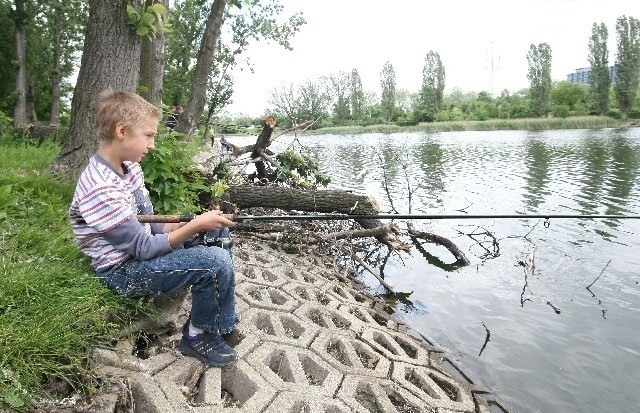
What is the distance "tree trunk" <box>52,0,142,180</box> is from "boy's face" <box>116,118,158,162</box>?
2815 mm

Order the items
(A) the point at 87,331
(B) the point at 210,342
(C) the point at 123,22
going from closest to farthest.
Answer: (A) the point at 87,331
(B) the point at 210,342
(C) the point at 123,22

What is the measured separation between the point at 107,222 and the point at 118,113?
0.62m

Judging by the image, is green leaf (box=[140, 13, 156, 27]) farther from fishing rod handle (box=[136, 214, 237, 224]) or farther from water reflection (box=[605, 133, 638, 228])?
water reflection (box=[605, 133, 638, 228])

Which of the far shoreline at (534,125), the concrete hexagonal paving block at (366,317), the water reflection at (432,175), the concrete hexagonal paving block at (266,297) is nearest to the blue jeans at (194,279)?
the concrete hexagonal paving block at (266,297)

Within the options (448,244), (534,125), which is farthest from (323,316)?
(534,125)

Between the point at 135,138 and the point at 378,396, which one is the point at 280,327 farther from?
the point at 135,138

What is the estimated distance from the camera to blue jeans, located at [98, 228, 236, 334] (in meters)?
2.61

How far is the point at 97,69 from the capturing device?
204 inches

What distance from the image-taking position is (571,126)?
145 ft

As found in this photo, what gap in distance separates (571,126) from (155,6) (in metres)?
47.5

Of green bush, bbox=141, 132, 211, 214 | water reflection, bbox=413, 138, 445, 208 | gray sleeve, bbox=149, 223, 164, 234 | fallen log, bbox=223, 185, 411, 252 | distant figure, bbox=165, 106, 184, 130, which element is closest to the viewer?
gray sleeve, bbox=149, 223, 164, 234

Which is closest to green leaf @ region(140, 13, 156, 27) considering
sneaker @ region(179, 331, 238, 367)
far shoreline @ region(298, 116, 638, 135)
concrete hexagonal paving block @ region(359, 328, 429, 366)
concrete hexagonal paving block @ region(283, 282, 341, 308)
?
concrete hexagonal paving block @ region(283, 282, 341, 308)

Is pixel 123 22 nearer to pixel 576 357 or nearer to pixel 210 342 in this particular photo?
pixel 210 342

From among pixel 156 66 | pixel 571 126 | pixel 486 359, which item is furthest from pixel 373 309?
pixel 571 126
